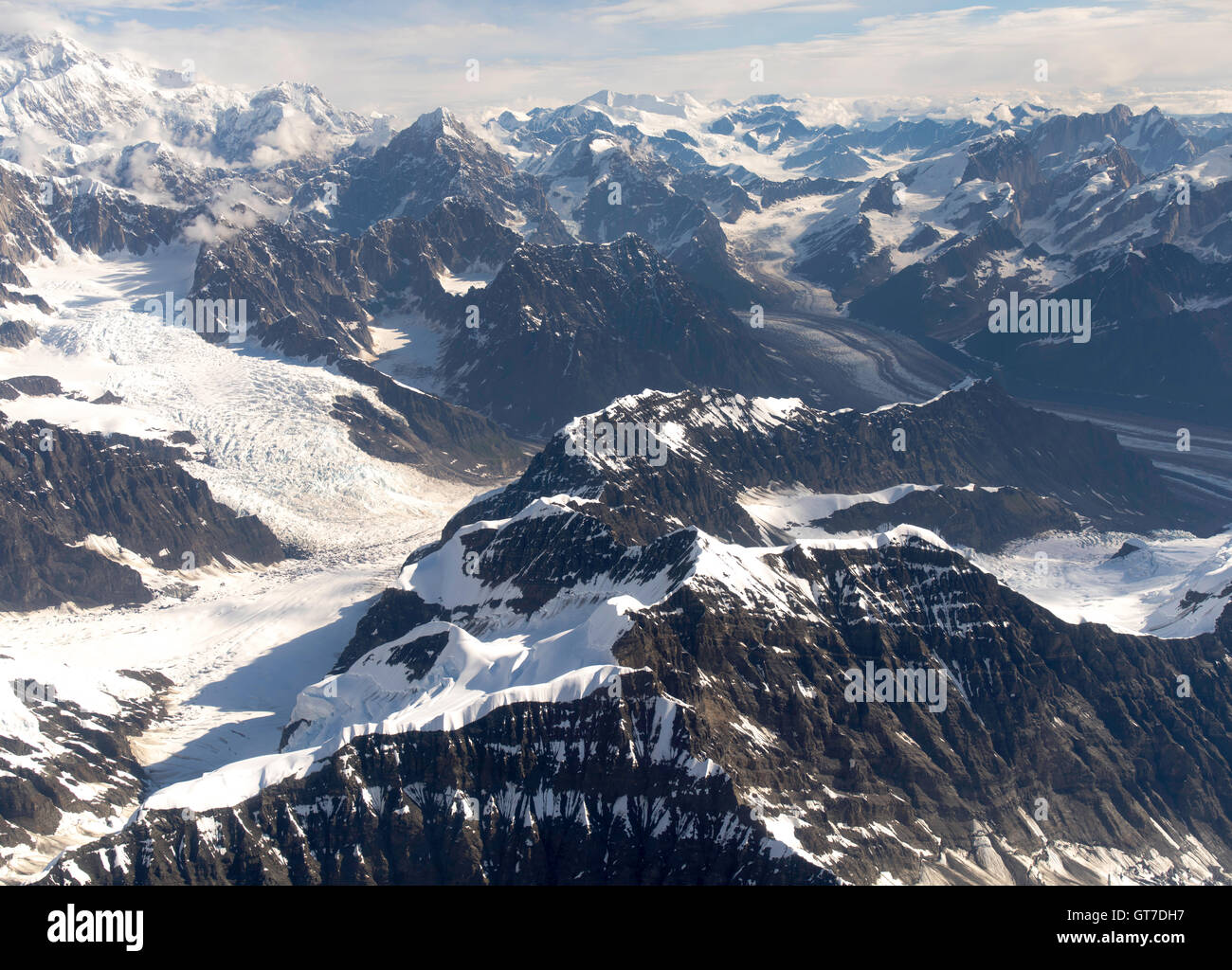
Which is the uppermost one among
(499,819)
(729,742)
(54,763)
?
(729,742)

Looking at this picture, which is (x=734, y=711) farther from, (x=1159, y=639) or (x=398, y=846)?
(x=1159, y=639)

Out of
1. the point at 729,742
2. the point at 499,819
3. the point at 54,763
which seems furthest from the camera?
the point at 54,763

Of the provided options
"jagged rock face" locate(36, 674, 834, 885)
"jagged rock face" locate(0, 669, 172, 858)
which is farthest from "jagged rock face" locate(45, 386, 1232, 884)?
"jagged rock face" locate(0, 669, 172, 858)

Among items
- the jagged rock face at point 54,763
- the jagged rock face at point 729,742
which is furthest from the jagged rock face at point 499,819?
the jagged rock face at point 54,763

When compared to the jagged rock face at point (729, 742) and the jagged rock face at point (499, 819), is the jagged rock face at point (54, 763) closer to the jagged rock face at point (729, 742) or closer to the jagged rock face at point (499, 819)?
the jagged rock face at point (729, 742)

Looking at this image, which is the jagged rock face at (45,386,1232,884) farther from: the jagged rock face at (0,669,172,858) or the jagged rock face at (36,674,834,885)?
the jagged rock face at (0,669,172,858)

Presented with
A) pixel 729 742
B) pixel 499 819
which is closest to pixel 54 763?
pixel 499 819

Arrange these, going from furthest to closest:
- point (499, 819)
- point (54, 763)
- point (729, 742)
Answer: point (54, 763), point (729, 742), point (499, 819)

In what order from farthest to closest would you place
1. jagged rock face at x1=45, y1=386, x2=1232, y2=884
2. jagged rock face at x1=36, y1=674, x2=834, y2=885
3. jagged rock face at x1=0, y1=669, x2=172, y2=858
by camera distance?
jagged rock face at x1=0, y1=669, x2=172, y2=858 → jagged rock face at x1=45, y1=386, x2=1232, y2=884 → jagged rock face at x1=36, y1=674, x2=834, y2=885

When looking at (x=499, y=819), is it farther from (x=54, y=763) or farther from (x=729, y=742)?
(x=54, y=763)
